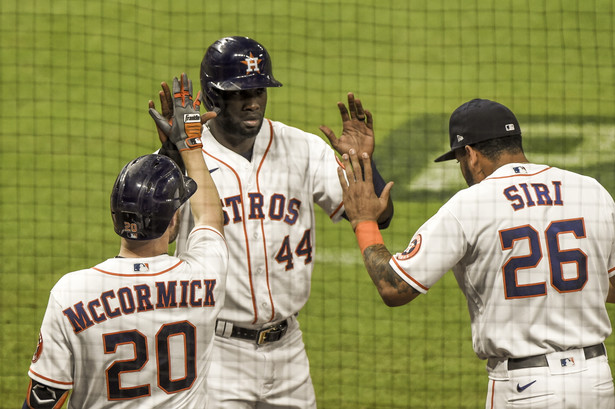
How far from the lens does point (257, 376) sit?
451 cm

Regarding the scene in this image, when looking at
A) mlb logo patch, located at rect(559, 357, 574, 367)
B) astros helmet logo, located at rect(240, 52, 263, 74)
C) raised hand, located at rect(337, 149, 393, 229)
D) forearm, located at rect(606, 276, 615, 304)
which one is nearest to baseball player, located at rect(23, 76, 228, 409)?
raised hand, located at rect(337, 149, 393, 229)

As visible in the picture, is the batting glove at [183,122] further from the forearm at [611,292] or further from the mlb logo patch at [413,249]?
the forearm at [611,292]

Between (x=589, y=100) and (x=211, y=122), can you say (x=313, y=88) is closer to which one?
(x=589, y=100)

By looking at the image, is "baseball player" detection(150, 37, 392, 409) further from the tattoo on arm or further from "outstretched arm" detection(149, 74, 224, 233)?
the tattoo on arm

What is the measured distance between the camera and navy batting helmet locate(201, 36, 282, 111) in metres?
4.63

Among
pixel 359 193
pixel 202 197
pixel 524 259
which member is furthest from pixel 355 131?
pixel 524 259

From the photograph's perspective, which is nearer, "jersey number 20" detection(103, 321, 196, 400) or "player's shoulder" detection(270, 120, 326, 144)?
"jersey number 20" detection(103, 321, 196, 400)

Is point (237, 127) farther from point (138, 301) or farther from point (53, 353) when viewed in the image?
point (53, 353)

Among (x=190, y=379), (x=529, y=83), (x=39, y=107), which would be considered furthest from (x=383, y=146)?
(x=190, y=379)

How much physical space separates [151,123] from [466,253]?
21.2 ft

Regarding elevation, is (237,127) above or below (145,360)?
above

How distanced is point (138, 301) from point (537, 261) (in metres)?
1.74

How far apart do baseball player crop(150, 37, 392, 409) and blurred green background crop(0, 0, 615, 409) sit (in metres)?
2.31

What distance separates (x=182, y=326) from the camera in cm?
336
